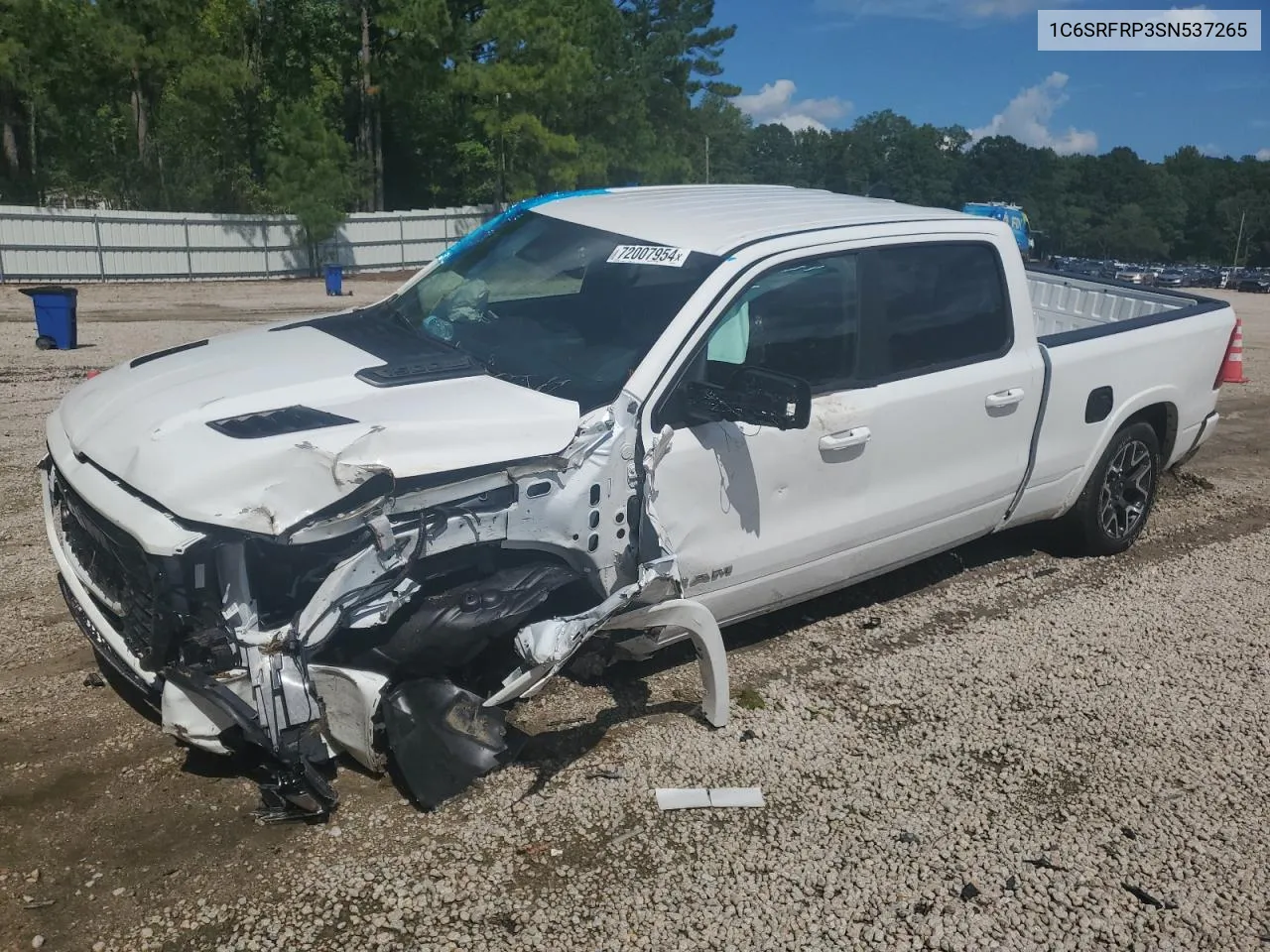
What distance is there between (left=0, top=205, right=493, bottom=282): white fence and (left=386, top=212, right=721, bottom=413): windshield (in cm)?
2439

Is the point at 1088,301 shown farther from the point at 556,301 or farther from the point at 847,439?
the point at 556,301

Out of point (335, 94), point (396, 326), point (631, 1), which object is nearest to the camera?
point (396, 326)

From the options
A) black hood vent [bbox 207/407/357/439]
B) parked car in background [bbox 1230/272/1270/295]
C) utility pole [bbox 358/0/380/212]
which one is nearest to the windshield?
black hood vent [bbox 207/407/357/439]

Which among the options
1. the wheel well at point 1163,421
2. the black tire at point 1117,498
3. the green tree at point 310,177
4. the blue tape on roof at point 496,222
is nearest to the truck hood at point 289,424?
the blue tape on roof at point 496,222

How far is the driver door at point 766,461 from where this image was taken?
3846 mm

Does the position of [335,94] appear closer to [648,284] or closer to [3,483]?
[3,483]

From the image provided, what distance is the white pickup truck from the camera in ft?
10.2

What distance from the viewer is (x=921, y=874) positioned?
10.8 feet

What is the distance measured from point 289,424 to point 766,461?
175cm

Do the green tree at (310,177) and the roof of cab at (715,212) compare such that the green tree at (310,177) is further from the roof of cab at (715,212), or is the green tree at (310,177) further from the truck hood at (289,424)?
the truck hood at (289,424)

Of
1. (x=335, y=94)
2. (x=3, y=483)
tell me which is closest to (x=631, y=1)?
(x=335, y=94)

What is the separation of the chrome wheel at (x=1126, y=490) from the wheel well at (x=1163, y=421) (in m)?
0.15

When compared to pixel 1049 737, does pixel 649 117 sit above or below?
above

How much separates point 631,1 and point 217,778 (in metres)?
66.5
